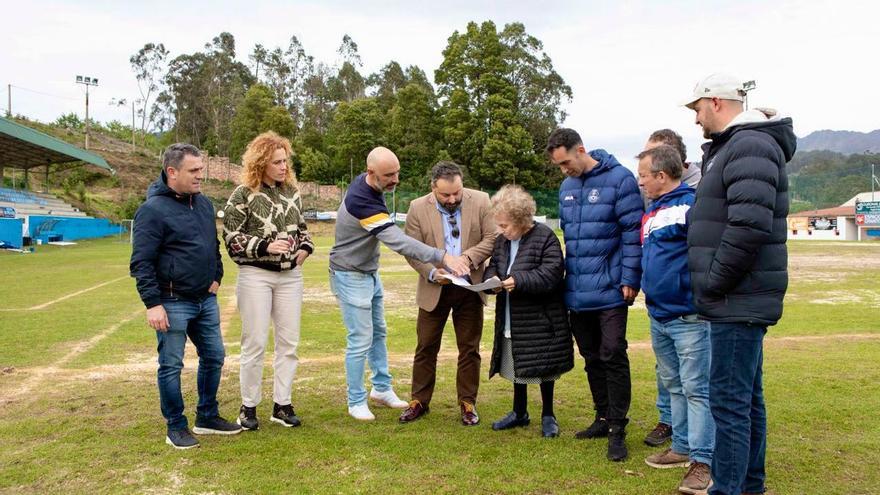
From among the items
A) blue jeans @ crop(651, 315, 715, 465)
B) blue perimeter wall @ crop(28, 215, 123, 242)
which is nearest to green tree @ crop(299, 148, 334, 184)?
blue perimeter wall @ crop(28, 215, 123, 242)

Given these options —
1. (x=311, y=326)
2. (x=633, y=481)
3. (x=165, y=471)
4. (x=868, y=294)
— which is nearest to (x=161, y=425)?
(x=165, y=471)

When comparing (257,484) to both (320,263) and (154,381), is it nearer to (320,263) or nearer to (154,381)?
(154,381)

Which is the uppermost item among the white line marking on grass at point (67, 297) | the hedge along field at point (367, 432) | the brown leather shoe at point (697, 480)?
the brown leather shoe at point (697, 480)

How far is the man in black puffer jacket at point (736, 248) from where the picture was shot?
288cm

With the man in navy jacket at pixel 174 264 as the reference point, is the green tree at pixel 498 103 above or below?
above

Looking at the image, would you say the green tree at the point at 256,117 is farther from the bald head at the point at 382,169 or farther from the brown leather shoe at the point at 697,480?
the brown leather shoe at the point at 697,480

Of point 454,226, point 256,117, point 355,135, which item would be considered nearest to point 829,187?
point 355,135

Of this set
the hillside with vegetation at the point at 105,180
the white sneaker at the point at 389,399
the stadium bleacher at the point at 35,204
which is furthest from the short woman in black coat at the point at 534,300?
the hillside with vegetation at the point at 105,180

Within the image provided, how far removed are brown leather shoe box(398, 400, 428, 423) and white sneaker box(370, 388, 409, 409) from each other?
0.79 feet

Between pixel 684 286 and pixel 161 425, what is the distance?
3.80m

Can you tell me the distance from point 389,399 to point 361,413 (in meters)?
0.43

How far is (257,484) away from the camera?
3590mm

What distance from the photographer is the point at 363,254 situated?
4844 mm

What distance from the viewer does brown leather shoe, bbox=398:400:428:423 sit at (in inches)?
188
